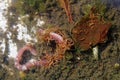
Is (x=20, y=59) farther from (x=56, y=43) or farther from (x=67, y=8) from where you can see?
(x=67, y=8)

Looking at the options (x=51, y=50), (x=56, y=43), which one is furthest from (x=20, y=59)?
(x=56, y=43)

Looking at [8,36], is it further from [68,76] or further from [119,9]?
[119,9]

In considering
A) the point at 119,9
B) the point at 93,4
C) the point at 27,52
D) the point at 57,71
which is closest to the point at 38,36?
the point at 27,52

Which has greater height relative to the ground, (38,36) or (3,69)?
(38,36)

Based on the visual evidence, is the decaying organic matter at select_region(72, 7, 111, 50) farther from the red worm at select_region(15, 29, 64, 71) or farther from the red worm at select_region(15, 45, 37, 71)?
the red worm at select_region(15, 45, 37, 71)

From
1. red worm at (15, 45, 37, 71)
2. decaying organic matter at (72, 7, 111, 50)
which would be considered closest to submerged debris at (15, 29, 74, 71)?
red worm at (15, 45, 37, 71)

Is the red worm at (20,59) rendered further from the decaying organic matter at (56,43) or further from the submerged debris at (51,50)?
the decaying organic matter at (56,43)

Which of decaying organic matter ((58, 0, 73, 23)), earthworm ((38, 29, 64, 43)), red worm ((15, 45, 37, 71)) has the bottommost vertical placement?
red worm ((15, 45, 37, 71))

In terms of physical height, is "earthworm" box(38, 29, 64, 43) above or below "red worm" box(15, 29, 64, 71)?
above
